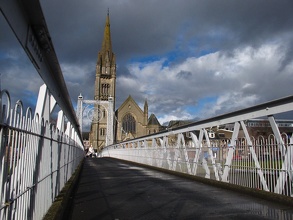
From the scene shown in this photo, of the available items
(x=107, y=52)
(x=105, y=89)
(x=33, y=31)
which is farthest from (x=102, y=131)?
(x=33, y=31)

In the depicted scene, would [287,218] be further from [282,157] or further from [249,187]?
[249,187]

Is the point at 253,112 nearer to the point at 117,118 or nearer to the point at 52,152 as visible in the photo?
the point at 52,152

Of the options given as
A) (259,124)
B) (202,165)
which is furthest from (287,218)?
(259,124)

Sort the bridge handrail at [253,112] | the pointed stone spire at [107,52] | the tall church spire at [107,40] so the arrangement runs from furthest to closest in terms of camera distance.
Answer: the tall church spire at [107,40]
the pointed stone spire at [107,52]
the bridge handrail at [253,112]

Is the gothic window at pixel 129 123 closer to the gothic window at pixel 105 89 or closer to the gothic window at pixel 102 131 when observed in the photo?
the gothic window at pixel 102 131

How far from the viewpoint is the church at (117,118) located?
86.7 metres

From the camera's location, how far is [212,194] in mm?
8500

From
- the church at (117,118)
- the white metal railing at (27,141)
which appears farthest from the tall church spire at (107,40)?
the white metal railing at (27,141)

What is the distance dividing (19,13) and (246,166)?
658cm

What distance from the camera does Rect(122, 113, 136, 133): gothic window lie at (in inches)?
3494

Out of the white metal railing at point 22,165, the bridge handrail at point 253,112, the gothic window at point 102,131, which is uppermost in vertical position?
the gothic window at point 102,131

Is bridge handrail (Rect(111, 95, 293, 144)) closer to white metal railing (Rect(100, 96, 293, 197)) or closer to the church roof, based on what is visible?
white metal railing (Rect(100, 96, 293, 197))

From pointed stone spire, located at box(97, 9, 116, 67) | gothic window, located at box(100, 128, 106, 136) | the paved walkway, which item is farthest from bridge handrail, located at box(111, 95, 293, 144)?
pointed stone spire, located at box(97, 9, 116, 67)

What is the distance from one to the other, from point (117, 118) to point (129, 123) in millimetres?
3620
